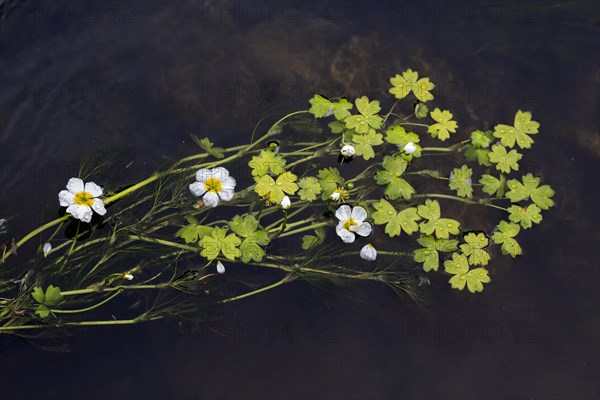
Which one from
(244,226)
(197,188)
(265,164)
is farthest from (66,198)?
(265,164)

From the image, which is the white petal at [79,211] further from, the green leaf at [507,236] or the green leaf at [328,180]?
the green leaf at [507,236]

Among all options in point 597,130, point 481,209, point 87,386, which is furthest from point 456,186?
point 87,386

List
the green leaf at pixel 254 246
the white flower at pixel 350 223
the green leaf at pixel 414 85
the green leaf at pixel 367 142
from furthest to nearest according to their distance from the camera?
the green leaf at pixel 414 85
the green leaf at pixel 367 142
the white flower at pixel 350 223
the green leaf at pixel 254 246

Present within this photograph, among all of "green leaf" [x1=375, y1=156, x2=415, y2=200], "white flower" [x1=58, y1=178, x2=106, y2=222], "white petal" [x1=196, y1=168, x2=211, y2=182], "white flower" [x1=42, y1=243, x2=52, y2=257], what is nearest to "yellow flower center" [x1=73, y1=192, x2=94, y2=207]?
"white flower" [x1=58, y1=178, x2=106, y2=222]

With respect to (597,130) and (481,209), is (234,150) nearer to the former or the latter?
(481,209)

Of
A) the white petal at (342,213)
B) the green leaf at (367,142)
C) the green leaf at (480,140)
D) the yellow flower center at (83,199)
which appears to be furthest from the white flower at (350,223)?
the yellow flower center at (83,199)

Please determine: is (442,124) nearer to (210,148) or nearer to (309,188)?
(309,188)

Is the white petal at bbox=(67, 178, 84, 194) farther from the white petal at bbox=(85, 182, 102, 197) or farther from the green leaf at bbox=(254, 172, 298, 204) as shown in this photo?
the green leaf at bbox=(254, 172, 298, 204)
